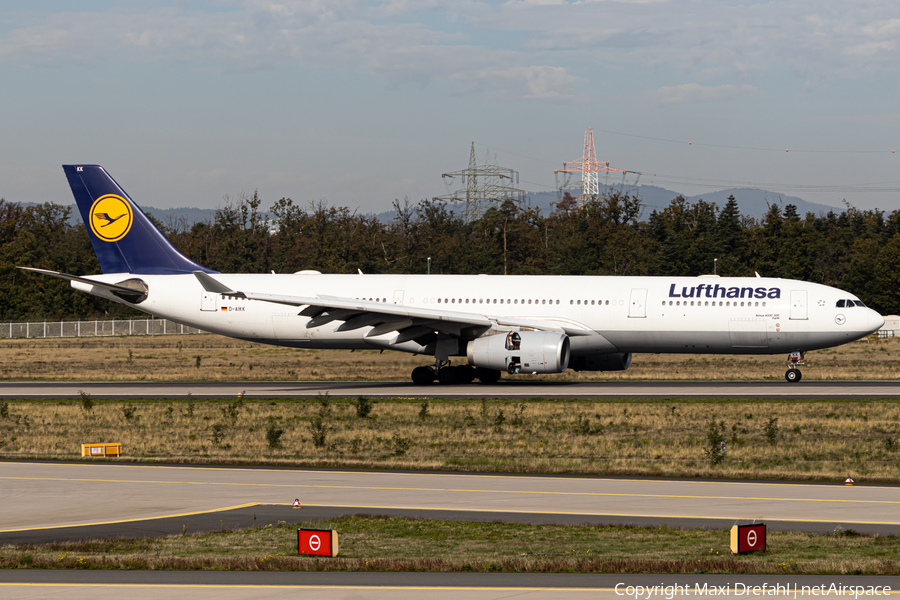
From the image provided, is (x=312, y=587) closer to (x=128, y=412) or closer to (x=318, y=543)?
(x=318, y=543)

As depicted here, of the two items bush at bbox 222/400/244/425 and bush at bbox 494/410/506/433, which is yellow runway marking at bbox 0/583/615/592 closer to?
bush at bbox 494/410/506/433

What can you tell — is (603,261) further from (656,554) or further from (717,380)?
(656,554)

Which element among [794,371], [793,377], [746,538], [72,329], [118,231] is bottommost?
[746,538]

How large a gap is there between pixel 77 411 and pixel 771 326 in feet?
80.5

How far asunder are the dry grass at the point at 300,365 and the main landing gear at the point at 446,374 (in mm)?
2230

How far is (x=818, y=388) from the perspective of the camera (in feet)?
113

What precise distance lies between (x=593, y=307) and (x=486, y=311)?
13.6 feet

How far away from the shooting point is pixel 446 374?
38.3 m

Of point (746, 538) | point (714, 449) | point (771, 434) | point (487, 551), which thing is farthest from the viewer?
point (771, 434)

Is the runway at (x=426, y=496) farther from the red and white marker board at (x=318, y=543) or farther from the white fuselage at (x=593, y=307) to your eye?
the white fuselage at (x=593, y=307)

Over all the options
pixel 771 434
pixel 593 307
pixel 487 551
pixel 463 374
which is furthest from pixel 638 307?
pixel 487 551

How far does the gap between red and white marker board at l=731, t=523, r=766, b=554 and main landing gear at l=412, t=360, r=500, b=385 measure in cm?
2650

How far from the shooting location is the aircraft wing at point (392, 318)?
115ft

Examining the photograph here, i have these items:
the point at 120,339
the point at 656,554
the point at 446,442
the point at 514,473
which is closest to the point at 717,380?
the point at 446,442
